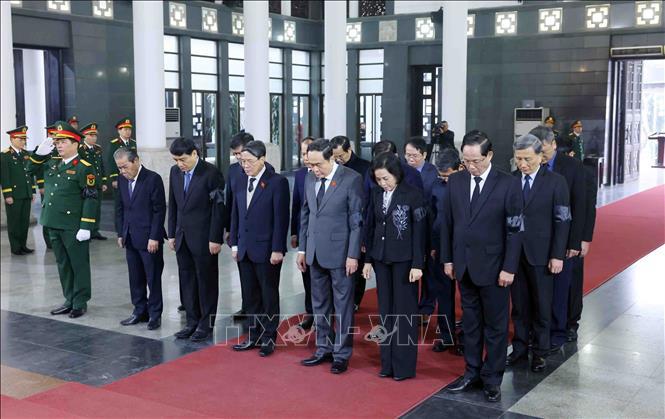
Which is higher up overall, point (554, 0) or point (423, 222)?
point (554, 0)

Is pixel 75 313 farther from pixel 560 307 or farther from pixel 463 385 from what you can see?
pixel 560 307

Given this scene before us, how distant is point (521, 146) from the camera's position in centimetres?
488

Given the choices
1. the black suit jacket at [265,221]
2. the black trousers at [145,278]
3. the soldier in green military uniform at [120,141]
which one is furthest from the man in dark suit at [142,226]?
the soldier in green military uniform at [120,141]

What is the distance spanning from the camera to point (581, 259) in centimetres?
580

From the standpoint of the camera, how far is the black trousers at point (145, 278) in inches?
246

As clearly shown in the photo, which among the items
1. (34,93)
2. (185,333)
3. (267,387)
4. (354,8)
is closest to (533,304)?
(267,387)

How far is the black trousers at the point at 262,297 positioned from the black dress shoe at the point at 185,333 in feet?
1.89

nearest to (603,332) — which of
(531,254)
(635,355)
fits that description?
(635,355)

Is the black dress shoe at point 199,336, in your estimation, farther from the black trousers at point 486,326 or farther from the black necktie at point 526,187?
the black necktie at point 526,187

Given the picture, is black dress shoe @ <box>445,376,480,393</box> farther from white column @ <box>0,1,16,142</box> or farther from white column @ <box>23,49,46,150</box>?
white column @ <box>23,49,46,150</box>

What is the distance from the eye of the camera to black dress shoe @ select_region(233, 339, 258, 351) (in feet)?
18.3

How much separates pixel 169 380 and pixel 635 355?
A: 332cm

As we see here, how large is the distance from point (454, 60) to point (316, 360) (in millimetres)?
12685

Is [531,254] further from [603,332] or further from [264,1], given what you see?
[264,1]
